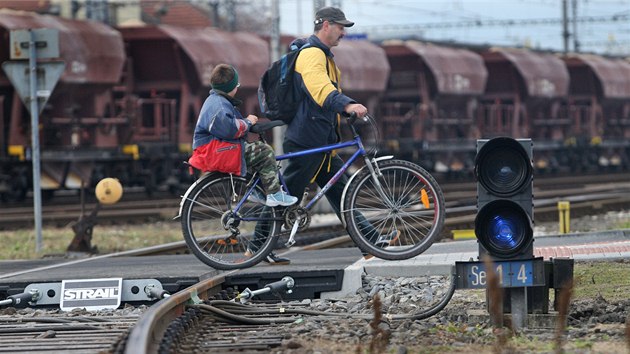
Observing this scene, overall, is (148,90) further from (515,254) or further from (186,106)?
(515,254)

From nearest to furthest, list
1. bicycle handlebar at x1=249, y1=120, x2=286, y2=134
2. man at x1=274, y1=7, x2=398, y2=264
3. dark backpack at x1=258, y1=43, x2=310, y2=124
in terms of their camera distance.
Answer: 1. bicycle handlebar at x1=249, y1=120, x2=286, y2=134
2. man at x1=274, y1=7, x2=398, y2=264
3. dark backpack at x1=258, y1=43, x2=310, y2=124

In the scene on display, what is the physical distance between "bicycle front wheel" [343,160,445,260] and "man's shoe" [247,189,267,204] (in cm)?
57

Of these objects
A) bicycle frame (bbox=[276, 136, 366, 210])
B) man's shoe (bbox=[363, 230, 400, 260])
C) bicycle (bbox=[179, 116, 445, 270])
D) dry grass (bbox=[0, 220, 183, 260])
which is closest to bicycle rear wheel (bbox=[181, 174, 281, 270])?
bicycle (bbox=[179, 116, 445, 270])

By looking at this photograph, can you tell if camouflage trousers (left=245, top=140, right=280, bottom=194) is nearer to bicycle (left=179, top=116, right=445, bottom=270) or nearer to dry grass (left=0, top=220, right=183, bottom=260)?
bicycle (left=179, top=116, right=445, bottom=270)

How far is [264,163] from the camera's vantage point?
331 inches

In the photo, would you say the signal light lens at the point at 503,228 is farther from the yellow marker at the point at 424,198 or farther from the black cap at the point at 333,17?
the black cap at the point at 333,17

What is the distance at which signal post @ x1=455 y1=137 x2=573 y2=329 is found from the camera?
21.6 ft

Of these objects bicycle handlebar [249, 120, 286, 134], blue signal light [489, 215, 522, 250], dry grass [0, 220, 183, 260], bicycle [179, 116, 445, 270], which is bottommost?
dry grass [0, 220, 183, 260]

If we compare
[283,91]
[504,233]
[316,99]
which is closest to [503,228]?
[504,233]

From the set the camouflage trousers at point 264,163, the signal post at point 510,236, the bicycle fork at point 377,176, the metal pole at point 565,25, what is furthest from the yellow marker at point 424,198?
the metal pole at point 565,25

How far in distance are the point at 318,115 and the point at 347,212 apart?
76cm

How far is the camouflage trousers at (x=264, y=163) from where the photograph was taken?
835cm

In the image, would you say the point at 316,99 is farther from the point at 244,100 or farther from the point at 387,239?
the point at 244,100

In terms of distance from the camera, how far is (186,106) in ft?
85.4
